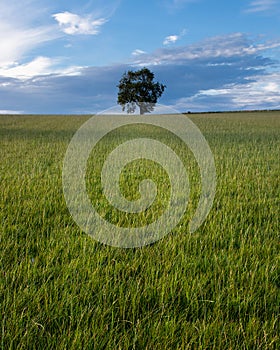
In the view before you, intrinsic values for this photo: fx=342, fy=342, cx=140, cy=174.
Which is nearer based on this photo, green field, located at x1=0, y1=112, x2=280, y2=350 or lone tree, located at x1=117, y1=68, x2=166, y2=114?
green field, located at x1=0, y1=112, x2=280, y2=350

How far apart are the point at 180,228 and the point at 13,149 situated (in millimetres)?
8568

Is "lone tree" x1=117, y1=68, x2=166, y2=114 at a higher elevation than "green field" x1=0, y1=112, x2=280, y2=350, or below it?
higher

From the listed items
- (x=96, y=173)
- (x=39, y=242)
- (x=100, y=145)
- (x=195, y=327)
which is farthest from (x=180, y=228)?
(x=100, y=145)

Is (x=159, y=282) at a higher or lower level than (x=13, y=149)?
lower

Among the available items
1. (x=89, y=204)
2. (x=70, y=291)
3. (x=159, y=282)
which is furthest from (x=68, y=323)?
(x=89, y=204)

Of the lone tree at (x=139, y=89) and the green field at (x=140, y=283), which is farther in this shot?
the lone tree at (x=139, y=89)

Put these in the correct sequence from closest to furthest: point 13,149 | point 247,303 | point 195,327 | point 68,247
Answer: point 195,327, point 247,303, point 68,247, point 13,149

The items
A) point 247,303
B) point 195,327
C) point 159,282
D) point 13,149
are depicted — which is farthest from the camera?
point 13,149

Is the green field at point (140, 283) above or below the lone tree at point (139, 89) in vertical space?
below

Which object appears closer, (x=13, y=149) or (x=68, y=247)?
(x=68, y=247)

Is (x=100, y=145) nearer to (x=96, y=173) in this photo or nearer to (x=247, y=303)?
(x=96, y=173)

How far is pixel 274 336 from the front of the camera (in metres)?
2.12

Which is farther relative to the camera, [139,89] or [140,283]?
[139,89]

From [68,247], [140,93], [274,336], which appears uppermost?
[140,93]
